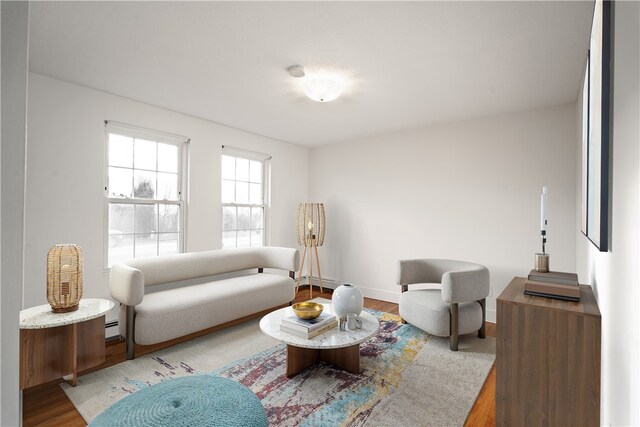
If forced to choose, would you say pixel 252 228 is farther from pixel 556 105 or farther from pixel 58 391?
pixel 556 105

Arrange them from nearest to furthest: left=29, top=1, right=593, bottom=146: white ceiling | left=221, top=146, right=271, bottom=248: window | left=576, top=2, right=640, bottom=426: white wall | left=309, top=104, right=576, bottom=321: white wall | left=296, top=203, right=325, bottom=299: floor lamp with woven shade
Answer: left=576, top=2, right=640, bottom=426: white wall
left=29, top=1, right=593, bottom=146: white ceiling
left=309, top=104, right=576, bottom=321: white wall
left=221, top=146, right=271, bottom=248: window
left=296, top=203, right=325, bottom=299: floor lamp with woven shade

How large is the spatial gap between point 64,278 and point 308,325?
1.85 m

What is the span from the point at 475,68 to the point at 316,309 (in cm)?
232

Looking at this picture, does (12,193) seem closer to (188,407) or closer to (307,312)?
(188,407)

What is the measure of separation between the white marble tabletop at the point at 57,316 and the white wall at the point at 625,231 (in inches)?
115

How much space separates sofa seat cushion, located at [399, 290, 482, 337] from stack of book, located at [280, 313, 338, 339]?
3.45ft

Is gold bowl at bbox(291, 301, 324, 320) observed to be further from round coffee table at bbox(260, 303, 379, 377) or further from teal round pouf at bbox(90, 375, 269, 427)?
teal round pouf at bbox(90, 375, 269, 427)

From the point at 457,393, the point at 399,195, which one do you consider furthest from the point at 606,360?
the point at 399,195

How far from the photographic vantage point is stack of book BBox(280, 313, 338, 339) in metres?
2.29

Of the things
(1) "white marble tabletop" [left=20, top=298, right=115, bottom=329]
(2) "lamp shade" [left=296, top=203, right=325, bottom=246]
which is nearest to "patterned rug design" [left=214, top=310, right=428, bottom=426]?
(1) "white marble tabletop" [left=20, top=298, right=115, bottom=329]

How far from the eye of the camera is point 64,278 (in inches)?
92.6

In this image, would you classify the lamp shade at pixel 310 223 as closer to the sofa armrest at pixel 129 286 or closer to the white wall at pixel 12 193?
the sofa armrest at pixel 129 286

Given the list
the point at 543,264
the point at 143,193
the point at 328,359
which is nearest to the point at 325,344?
the point at 328,359

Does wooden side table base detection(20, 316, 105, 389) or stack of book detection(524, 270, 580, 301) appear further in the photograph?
wooden side table base detection(20, 316, 105, 389)
